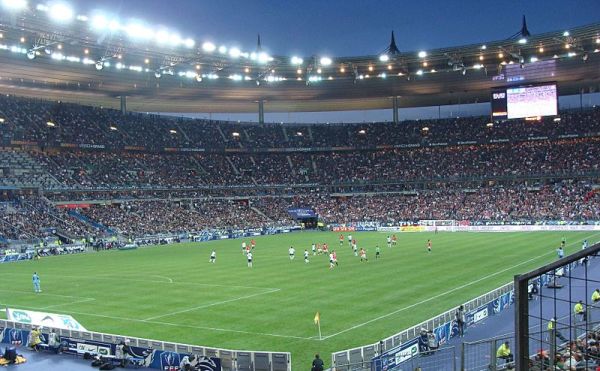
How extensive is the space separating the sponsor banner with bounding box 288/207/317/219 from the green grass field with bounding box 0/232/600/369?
37.1m

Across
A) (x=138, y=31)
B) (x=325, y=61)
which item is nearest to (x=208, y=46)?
(x=138, y=31)

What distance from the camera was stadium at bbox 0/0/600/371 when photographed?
21.9m

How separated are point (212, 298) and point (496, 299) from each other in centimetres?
1413

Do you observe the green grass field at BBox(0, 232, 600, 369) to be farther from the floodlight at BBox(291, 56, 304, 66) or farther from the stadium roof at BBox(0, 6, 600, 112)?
the floodlight at BBox(291, 56, 304, 66)

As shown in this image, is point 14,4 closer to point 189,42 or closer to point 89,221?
point 189,42

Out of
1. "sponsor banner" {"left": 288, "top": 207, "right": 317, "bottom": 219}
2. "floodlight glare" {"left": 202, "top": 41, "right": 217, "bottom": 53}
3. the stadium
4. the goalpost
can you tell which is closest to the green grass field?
the stadium

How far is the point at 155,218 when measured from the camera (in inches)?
3083

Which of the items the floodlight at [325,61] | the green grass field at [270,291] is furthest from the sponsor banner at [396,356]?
the floodlight at [325,61]

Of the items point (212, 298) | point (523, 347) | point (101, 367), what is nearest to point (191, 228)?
point (212, 298)

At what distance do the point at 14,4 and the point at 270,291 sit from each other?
27750 mm

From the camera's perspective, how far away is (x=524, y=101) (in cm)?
6925

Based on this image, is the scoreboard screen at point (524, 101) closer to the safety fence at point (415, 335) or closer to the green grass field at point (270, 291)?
the green grass field at point (270, 291)

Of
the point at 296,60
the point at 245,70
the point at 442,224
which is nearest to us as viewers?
the point at 296,60

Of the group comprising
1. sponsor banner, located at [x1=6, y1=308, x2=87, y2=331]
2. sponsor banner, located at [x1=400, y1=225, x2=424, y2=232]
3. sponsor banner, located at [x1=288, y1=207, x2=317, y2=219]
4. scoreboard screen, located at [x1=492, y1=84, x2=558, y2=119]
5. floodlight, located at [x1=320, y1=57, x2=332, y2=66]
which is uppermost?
floodlight, located at [x1=320, y1=57, x2=332, y2=66]
